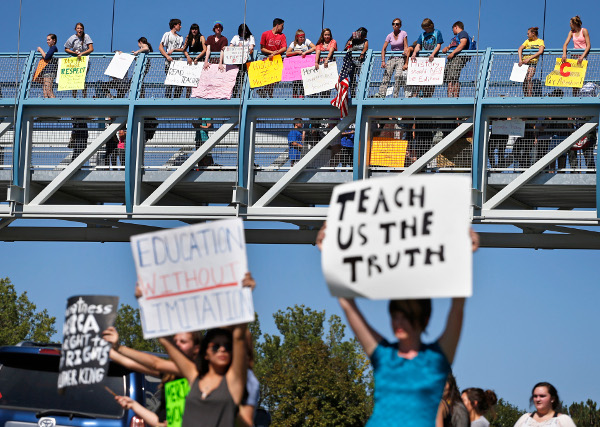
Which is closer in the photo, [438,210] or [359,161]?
[438,210]

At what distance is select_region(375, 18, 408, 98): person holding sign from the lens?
20422mm

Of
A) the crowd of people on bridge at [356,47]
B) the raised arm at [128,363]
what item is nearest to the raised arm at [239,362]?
the raised arm at [128,363]

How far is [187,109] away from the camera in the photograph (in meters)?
21.6

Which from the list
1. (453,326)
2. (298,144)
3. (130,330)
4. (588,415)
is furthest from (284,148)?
(130,330)

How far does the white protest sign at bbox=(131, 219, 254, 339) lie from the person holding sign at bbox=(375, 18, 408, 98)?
12785 mm

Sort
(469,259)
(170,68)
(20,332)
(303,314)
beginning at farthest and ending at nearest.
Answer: (303,314) → (20,332) → (170,68) → (469,259)

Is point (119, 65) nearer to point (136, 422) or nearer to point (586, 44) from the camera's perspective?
point (586, 44)

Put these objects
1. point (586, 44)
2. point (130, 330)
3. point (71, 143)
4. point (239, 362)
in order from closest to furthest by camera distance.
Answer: point (239, 362) < point (586, 44) < point (71, 143) < point (130, 330)

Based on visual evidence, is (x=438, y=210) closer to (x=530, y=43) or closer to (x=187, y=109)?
(x=530, y=43)

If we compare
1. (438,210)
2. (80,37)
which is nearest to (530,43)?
(80,37)

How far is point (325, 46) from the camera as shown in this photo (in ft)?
67.9

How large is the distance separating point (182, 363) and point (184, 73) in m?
13.8

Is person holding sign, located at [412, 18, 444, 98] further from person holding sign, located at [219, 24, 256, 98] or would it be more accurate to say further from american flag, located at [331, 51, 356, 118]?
person holding sign, located at [219, 24, 256, 98]

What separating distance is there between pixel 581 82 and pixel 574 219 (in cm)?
207
